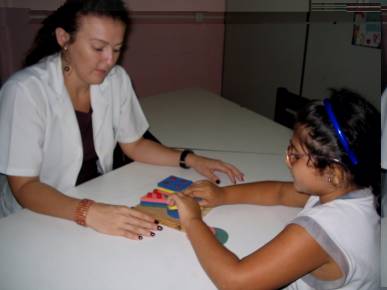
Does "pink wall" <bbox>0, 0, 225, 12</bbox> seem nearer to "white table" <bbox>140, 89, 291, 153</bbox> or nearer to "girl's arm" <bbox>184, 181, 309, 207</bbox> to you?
"white table" <bbox>140, 89, 291, 153</bbox>

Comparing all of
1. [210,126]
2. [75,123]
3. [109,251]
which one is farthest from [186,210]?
[210,126]

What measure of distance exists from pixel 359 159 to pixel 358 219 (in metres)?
0.11

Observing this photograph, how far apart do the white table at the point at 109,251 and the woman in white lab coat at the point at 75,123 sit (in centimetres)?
4

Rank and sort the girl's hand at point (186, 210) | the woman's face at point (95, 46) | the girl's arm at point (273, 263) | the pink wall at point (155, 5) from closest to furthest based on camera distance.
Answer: the girl's arm at point (273, 263) < the girl's hand at point (186, 210) < the woman's face at point (95, 46) < the pink wall at point (155, 5)

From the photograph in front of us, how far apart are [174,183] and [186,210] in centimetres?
25

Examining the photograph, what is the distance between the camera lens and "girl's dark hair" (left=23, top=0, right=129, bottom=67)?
1.08 meters

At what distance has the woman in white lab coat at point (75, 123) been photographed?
961 millimetres

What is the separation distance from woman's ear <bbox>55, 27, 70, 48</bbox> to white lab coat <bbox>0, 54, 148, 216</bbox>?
62mm

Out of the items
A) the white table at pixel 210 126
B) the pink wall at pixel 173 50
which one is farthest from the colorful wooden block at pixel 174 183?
the pink wall at pixel 173 50

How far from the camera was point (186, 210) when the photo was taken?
875 millimetres

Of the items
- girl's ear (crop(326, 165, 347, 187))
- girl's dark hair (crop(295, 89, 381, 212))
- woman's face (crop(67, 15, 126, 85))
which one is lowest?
girl's ear (crop(326, 165, 347, 187))

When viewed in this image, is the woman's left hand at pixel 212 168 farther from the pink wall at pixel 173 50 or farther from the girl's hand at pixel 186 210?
the pink wall at pixel 173 50

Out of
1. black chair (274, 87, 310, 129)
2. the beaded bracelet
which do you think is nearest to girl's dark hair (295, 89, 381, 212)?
the beaded bracelet

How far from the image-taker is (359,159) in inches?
27.0
